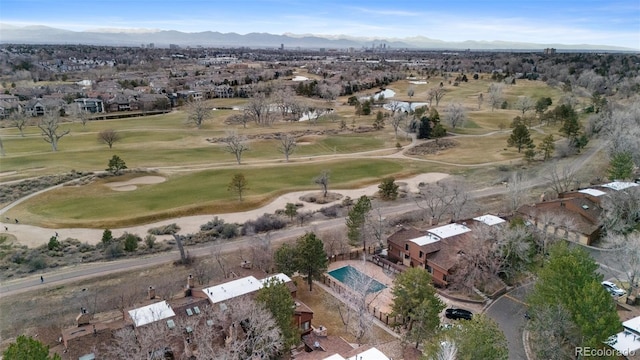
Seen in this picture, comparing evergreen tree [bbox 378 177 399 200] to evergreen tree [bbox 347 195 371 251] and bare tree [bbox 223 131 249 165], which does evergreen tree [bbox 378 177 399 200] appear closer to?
evergreen tree [bbox 347 195 371 251]

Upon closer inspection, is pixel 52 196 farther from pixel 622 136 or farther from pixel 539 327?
pixel 622 136

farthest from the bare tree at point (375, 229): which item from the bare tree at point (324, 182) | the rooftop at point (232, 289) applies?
the rooftop at point (232, 289)

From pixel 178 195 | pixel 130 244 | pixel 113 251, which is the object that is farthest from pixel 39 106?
pixel 130 244

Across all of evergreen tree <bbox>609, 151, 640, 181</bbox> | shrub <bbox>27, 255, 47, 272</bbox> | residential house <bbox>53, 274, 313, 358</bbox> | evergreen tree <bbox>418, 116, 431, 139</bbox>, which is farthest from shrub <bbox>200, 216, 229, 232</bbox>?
evergreen tree <bbox>418, 116, 431, 139</bbox>

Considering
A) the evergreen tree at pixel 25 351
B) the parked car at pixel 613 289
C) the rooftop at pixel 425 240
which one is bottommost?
the parked car at pixel 613 289

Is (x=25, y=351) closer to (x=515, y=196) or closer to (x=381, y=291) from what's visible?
(x=381, y=291)

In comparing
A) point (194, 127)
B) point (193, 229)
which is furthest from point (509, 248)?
point (194, 127)

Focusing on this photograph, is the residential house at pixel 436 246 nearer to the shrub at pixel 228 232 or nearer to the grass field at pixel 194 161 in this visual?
the shrub at pixel 228 232
